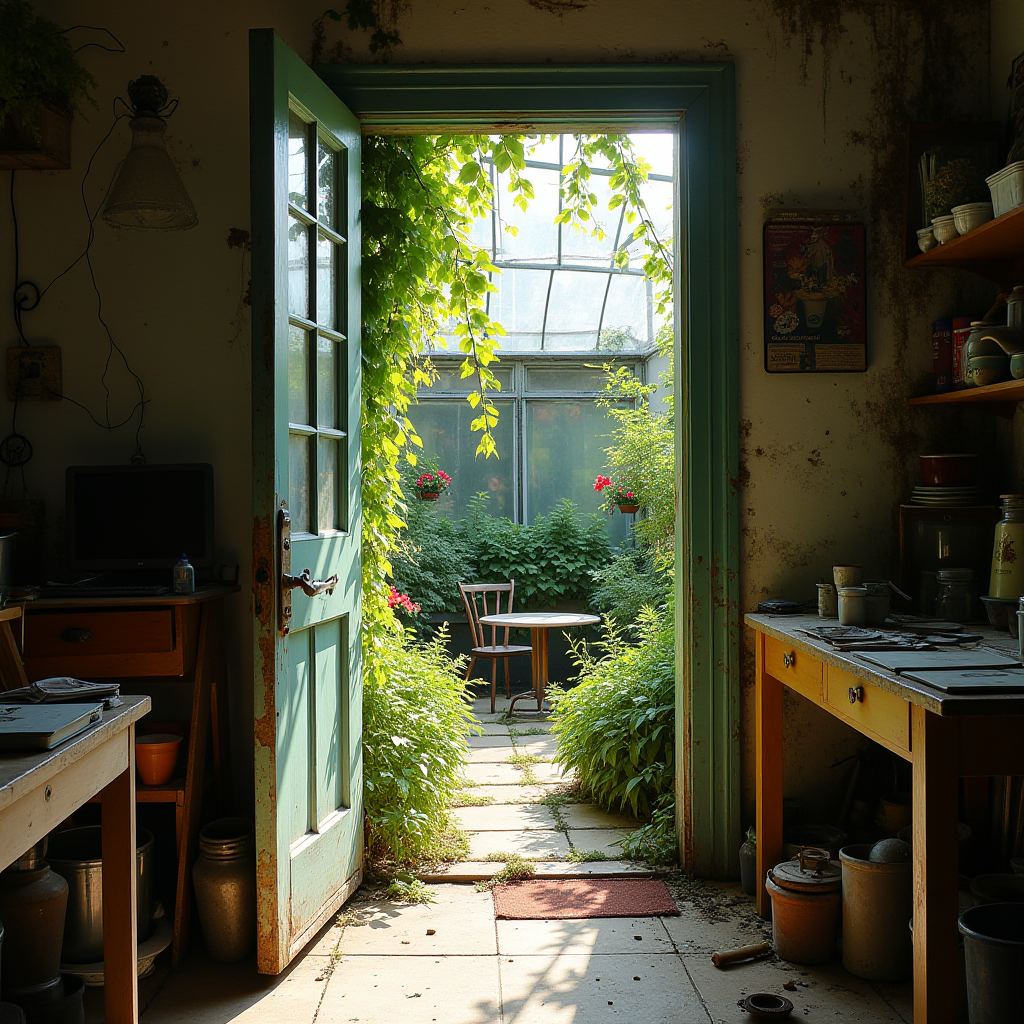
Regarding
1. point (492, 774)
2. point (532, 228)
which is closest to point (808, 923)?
point (492, 774)

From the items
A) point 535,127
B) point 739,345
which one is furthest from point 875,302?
point 535,127

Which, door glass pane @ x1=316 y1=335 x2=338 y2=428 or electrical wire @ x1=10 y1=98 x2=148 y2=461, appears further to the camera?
electrical wire @ x1=10 y1=98 x2=148 y2=461

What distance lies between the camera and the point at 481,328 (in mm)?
3904

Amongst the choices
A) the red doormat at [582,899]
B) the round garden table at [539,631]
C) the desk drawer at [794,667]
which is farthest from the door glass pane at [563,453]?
the desk drawer at [794,667]

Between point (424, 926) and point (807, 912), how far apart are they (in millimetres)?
1170

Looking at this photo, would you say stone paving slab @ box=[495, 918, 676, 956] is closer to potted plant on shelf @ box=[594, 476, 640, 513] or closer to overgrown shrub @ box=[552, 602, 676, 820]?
overgrown shrub @ box=[552, 602, 676, 820]

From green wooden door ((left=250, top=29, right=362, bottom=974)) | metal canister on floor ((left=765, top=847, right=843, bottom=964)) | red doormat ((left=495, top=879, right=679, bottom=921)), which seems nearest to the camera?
green wooden door ((left=250, top=29, right=362, bottom=974))

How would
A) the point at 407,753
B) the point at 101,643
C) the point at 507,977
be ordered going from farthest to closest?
the point at 407,753 < the point at 101,643 < the point at 507,977

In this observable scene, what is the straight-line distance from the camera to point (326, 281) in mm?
2912

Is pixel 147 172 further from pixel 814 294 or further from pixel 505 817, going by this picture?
pixel 505 817

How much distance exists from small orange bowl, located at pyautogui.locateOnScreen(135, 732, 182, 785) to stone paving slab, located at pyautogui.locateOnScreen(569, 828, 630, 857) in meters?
1.63

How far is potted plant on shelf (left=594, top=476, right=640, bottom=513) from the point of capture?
23.9 feet

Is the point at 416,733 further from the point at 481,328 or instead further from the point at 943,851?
the point at 943,851

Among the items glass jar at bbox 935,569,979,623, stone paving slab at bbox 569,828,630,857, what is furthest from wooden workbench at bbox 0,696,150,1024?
glass jar at bbox 935,569,979,623
